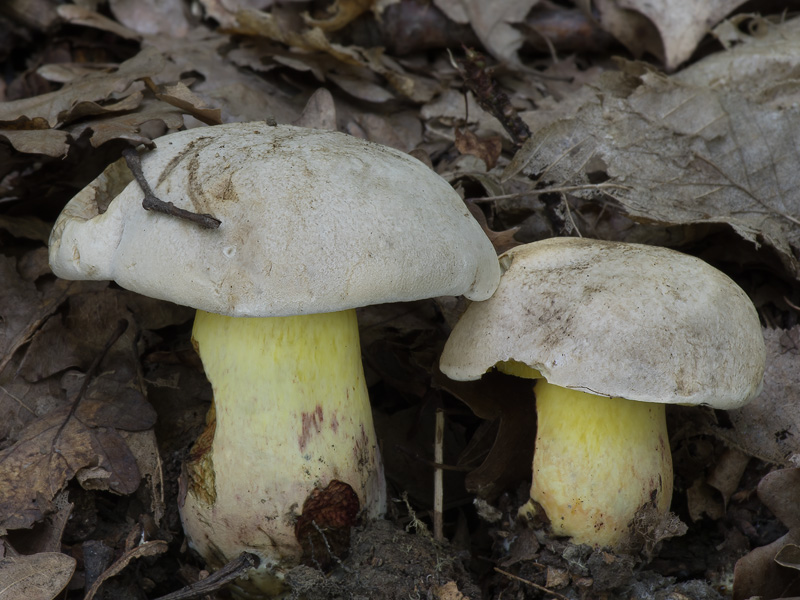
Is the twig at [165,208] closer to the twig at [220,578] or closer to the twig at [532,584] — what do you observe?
the twig at [220,578]

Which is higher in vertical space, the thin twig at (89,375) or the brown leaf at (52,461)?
the thin twig at (89,375)

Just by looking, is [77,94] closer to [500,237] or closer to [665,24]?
[500,237]

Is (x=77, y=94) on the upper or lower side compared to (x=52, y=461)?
upper

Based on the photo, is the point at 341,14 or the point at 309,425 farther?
the point at 341,14

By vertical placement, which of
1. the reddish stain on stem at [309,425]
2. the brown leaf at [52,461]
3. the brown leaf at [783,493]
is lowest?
the brown leaf at [52,461]

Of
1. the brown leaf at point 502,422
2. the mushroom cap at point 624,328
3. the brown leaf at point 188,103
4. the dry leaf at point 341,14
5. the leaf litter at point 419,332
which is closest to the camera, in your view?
the mushroom cap at point 624,328

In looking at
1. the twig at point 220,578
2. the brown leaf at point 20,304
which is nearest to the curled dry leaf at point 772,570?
the twig at point 220,578

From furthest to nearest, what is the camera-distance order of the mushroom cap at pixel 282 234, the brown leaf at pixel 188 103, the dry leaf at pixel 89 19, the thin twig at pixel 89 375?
the dry leaf at pixel 89 19, the brown leaf at pixel 188 103, the thin twig at pixel 89 375, the mushroom cap at pixel 282 234

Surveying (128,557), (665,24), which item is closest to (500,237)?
(128,557)
